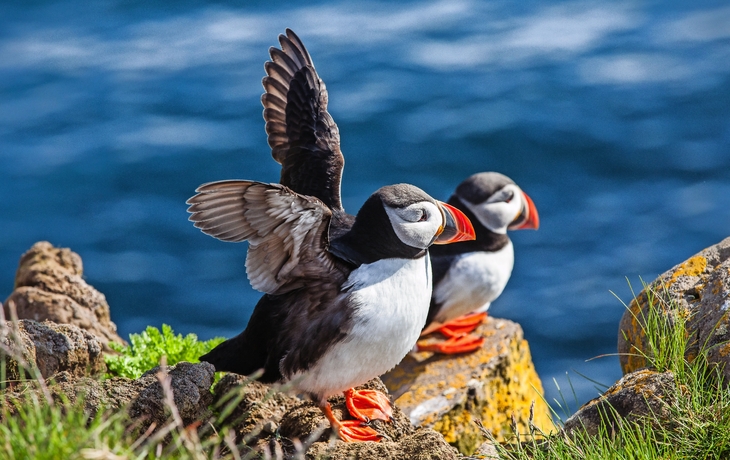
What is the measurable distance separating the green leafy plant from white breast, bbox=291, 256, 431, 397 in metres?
0.99

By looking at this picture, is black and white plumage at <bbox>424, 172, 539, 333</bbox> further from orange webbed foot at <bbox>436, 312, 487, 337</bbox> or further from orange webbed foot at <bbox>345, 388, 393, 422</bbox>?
orange webbed foot at <bbox>345, 388, 393, 422</bbox>

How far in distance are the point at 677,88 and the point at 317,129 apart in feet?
26.3

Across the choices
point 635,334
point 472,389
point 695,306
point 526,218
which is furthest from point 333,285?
point 526,218

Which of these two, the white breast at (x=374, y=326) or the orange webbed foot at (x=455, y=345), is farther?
the orange webbed foot at (x=455, y=345)

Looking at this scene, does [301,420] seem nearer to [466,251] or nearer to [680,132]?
[466,251]

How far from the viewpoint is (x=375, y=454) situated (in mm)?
→ 4117

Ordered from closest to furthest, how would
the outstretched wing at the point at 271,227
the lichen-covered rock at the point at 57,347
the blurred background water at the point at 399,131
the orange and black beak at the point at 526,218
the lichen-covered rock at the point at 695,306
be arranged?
the lichen-covered rock at the point at 695,306 → the outstretched wing at the point at 271,227 → the lichen-covered rock at the point at 57,347 → the orange and black beak at the point at 526,218 → the blurred background water at the point at 399,131

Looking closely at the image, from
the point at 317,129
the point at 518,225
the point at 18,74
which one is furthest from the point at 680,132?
the point at 18,74

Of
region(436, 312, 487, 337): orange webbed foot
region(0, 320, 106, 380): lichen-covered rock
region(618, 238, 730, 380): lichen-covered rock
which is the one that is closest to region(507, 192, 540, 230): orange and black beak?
region(436, 312, 487, 337): orange webbed foot

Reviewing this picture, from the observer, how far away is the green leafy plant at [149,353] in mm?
5227

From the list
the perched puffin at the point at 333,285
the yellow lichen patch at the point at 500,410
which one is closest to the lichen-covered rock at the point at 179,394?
the perched puffin at the point at 333,285

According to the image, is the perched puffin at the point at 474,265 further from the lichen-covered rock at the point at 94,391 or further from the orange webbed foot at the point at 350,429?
the lichen-covered rock at the point at 94,391

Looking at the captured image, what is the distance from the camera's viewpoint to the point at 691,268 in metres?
4.80

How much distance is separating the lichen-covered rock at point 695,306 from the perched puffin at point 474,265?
2051 mm
